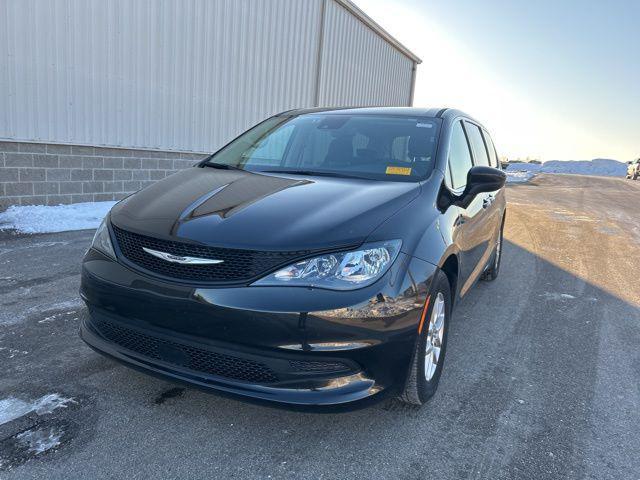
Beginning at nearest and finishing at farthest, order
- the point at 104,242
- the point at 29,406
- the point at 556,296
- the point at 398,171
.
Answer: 1. the point at 29,406
2. the point at 104,242
3. the point at 398,171
4. the point at 556,296

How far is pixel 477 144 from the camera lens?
456 cm

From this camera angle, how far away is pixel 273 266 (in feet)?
7.01

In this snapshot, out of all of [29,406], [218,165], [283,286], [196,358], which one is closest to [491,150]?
[218,165]

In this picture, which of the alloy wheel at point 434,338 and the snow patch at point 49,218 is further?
the snow patch at point 49,218

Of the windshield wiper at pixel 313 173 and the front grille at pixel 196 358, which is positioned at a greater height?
the windshield wiper at pixel 313 173

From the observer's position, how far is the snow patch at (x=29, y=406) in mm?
2367

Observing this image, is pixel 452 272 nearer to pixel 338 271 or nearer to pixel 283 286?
pixel 338 271

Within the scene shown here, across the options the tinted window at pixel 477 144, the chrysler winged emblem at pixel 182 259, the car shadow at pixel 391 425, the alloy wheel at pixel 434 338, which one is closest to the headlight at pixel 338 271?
the chrysler winged emblem at pixel 182 259

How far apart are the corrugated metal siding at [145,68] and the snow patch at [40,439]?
5.79 meters

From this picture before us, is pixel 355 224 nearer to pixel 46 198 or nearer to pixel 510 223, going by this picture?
pixel 46 198

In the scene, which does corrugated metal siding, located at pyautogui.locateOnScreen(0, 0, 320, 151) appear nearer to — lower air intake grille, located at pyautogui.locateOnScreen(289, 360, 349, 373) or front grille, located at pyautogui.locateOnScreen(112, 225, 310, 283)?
front grille, located at pyautogui.locateOnScreen(112, 225, 310, 283)

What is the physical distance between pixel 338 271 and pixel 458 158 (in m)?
1.86

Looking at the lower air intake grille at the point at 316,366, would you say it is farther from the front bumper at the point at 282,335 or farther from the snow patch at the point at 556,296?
the snow patch at the point at 556,296

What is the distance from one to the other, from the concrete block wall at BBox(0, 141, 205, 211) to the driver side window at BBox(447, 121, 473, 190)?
6070 mm
